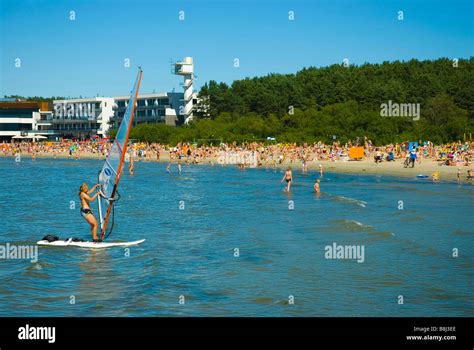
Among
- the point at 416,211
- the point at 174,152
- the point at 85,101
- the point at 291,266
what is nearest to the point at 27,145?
the point at 85,101

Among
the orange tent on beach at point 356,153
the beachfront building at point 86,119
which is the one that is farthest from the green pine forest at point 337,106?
the beachfront building at point 86,119

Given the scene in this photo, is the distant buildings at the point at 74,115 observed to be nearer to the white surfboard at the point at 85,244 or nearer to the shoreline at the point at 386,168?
the shoreline at the point at 386,168

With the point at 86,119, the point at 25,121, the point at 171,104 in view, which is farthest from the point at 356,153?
the point at 25,121

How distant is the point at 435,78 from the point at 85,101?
8598cm

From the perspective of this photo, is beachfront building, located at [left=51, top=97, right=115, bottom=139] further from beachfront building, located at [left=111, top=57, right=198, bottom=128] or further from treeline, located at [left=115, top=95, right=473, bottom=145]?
treeline, located at [left=115, top=95, right=473, bottom=145]

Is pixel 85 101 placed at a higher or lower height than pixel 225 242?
higher

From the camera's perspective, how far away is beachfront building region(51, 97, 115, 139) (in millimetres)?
157500

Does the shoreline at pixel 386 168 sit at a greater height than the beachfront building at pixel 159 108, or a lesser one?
lesser

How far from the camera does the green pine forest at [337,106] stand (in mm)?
97812

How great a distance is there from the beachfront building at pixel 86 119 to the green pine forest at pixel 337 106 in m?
29.5

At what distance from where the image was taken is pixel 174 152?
96938mm

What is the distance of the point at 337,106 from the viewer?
352 feet
